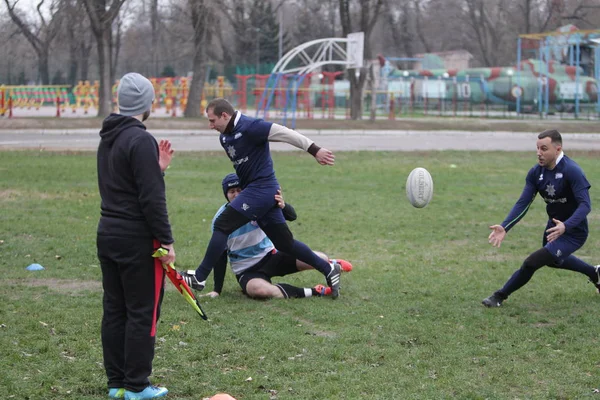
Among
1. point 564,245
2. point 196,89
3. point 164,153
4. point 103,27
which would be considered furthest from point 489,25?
point 164,153

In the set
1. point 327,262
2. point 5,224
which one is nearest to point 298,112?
point 5,224

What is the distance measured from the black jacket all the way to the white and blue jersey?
3053 millimetres

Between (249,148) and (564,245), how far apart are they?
3072 mm

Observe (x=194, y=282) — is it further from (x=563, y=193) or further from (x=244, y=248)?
(x=563, y=193)

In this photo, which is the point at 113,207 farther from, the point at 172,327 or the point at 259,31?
the point at 259,31

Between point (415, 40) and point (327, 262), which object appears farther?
point (415, 40)

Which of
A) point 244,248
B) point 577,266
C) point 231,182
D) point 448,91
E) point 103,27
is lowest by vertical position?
point 577,266

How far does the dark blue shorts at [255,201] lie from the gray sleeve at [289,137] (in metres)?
0.50

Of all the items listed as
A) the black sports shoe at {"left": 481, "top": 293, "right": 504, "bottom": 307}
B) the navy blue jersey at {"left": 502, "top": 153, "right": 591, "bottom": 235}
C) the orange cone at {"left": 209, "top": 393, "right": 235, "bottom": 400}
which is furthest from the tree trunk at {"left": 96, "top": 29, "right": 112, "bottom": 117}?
the orange cone at {"left": 209, "top": 393, "right": 235, "bottom": 400}

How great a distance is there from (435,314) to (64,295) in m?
3.56

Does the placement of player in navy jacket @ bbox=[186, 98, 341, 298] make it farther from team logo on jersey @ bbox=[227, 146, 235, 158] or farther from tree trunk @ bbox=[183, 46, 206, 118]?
tree trunk @ bbox=[183, 46, 206, 118]

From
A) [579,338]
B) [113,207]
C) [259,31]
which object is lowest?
[579,338]

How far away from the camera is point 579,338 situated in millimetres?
6590

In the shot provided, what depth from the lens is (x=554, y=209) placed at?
25.2ft
